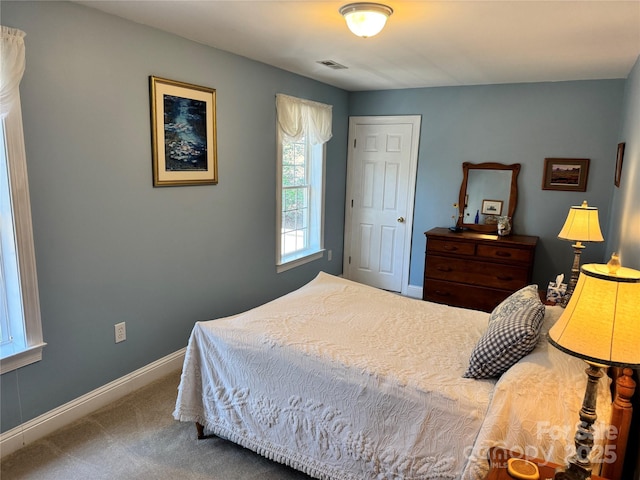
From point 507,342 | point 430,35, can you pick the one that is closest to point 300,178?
point 430,35

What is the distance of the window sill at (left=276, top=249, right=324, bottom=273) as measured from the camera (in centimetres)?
423

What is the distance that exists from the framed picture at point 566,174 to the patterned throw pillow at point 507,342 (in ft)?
9.01

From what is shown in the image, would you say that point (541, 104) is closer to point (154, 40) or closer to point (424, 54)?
point (424, 54)

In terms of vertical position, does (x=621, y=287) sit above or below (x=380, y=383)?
above

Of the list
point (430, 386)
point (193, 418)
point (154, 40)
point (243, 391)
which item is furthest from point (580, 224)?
point (154, 40)

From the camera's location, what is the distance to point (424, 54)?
3.18m

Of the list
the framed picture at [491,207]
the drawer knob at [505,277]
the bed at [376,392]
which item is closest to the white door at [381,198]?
the framed picture at [491,207]

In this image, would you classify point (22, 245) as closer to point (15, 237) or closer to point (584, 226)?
point (15, 237)

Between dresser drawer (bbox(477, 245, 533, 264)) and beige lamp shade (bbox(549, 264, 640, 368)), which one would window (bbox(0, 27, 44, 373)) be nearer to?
beige lamp shade (bbox(549, 264, 640, 368))

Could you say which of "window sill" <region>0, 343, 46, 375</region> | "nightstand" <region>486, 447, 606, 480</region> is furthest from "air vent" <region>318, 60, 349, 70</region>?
"nightstand" <region>486, 447, 606, 480</region>

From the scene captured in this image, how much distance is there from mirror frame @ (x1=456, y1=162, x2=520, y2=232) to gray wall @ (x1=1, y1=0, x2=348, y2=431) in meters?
2.24

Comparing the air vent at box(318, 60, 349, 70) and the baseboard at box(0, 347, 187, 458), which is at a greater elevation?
the air vent at box(318, 60, 349, 70)

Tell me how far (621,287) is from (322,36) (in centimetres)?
233

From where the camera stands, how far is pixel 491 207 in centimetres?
456
